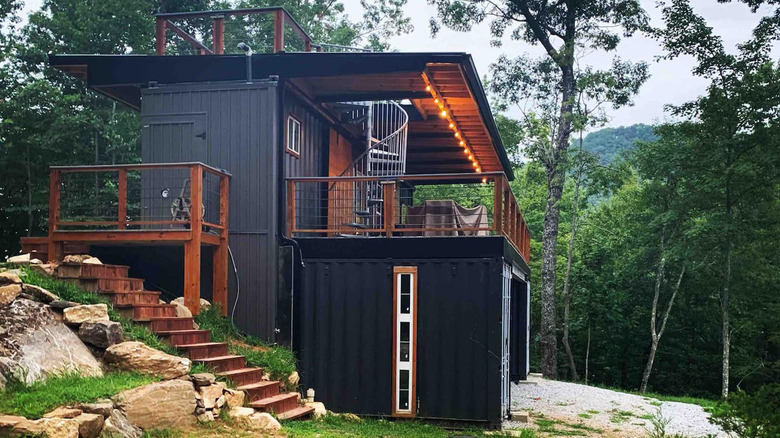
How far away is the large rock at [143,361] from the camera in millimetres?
8406

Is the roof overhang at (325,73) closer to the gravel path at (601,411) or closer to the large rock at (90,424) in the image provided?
the gravel path at (601,411)

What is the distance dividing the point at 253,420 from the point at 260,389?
3.57 ft

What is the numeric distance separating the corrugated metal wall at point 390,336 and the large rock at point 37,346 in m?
3.35

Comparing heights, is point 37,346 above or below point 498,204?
below

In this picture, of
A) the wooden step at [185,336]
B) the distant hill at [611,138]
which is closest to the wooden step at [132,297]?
the wooden step at [185,336]

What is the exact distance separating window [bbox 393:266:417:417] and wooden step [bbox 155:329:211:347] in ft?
7.91

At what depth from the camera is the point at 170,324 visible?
32.1 ft

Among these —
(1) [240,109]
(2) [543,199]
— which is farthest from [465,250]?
(2) [543,199]

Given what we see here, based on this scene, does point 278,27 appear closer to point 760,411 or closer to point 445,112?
point 445,112

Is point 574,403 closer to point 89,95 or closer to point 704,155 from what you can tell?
point 704,155

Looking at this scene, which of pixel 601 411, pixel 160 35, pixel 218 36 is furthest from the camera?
pixel 601 411

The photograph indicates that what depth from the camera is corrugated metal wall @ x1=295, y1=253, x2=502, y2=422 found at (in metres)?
10.4

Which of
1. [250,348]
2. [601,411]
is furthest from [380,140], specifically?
[601,411]

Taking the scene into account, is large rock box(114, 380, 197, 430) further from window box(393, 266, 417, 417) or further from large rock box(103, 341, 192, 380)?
window box(393, 266, 417, 417)
